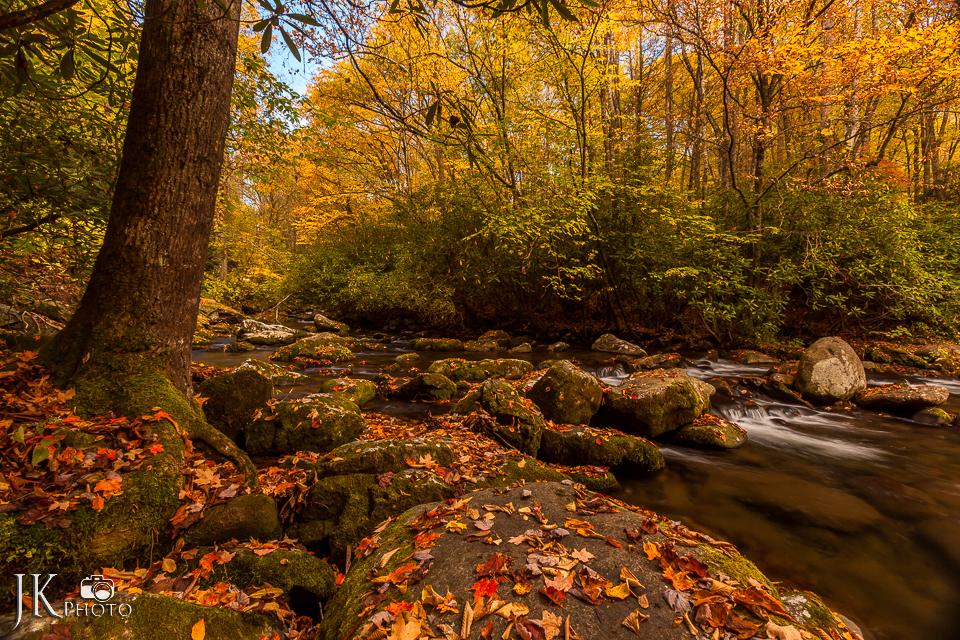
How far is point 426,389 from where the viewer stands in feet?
25.2

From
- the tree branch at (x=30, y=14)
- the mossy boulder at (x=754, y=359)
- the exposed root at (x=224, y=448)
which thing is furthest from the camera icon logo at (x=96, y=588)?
the mossy boulder at (x=754, y=359)

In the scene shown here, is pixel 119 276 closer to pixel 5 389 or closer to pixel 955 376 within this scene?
pixel 5 389

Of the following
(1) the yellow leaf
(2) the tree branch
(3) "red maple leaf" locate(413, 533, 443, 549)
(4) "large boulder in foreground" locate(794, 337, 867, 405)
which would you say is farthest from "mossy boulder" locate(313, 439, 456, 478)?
(4) "large boulder in foreground" locate(794, 337, 867, 405)

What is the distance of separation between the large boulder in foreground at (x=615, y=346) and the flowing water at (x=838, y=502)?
148 inches

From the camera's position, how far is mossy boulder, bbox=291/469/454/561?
3.28 m

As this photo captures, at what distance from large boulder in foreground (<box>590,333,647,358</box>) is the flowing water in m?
3.75

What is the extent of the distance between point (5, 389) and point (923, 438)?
1209cm

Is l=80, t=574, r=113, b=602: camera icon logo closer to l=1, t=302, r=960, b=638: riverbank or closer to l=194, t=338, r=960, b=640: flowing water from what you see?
l=1, t=302, r=960, b=638: riverbank

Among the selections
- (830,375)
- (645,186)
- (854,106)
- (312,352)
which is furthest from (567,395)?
(854,106)

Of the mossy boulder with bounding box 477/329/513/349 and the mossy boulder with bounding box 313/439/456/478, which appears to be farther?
the mossy boulder with bounding box 477/329/513/349

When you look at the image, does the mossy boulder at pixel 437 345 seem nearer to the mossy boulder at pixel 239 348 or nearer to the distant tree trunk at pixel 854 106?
the mossy boulder at pixel 239 348

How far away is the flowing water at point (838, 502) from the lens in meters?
3.63

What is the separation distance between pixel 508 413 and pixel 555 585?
357 centimetres

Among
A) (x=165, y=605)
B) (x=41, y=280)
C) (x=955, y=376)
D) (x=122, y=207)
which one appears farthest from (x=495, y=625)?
(x=955, y=376)
